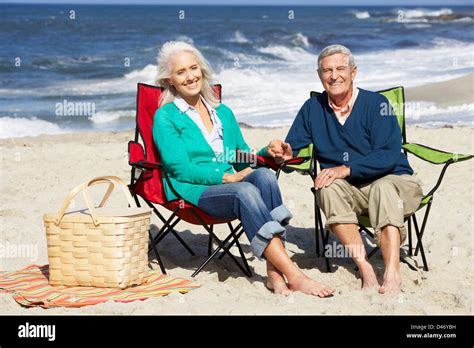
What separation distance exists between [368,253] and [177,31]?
24.4 m

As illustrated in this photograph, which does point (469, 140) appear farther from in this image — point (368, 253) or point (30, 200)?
point (30, 200)

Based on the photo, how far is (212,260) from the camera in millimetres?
4270

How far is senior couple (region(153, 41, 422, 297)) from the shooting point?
3.61 meters

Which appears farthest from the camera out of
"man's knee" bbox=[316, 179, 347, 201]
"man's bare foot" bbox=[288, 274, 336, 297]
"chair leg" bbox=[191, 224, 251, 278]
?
"chair leg" bbox=[191, 224, 251, 278]

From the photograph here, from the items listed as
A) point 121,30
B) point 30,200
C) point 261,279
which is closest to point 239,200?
point 261,279

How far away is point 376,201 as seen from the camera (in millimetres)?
3771

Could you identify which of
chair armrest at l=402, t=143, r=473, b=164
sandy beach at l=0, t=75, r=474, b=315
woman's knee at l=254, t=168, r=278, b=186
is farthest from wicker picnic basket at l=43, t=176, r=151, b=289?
chair armrest at l=402, t=143, r=473, b=164

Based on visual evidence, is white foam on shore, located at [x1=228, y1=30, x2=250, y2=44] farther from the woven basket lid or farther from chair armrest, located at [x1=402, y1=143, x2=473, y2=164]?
the woven basket lid

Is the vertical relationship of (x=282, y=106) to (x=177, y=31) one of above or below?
below

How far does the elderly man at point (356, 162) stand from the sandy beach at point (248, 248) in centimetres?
25

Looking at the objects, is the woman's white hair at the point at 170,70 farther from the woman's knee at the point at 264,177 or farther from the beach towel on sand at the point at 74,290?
the beach towel on sand at the point at 74,290

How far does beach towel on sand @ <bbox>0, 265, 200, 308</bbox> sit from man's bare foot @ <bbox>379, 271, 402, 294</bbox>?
2.81 feet

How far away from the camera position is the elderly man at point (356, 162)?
373 centimetres

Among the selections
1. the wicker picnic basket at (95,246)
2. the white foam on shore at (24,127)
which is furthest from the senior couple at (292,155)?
the white foam on shore at (24,127)
